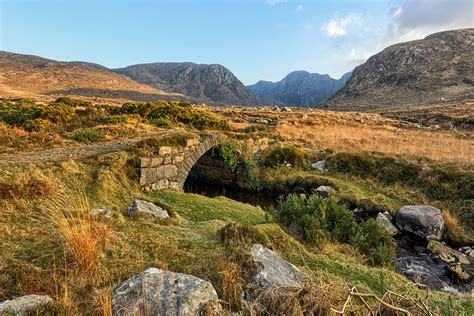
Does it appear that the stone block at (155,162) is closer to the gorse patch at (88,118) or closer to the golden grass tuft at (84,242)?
the golden grass tuft at (84,242)

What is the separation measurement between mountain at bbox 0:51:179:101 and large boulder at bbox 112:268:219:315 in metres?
93.5

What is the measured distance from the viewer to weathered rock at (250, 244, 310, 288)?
4.39 m

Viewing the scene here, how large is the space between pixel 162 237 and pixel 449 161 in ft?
53.0

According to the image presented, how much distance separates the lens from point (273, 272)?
4.66 meters

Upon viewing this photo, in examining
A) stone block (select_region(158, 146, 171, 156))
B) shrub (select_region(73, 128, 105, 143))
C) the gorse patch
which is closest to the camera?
stone block (select_region(158, 146, 171, 156))

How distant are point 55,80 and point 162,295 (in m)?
121

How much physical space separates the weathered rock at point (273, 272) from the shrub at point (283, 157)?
13807 millimetres

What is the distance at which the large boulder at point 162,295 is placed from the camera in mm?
3543

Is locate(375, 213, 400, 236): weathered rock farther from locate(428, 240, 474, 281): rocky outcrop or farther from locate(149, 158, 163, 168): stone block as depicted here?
locate(149, 158, 163, 168): stone block

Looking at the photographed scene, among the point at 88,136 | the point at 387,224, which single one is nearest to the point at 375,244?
the point at 387,224

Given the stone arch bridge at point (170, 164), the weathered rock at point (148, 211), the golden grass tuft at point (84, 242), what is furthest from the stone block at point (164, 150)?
the golden grass tuft at point (84, 242)

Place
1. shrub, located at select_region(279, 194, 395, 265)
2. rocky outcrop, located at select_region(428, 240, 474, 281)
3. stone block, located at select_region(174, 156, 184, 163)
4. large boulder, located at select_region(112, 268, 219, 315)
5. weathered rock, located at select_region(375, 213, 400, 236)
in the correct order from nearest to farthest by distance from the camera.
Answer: large boulder, located at select_region(112, 268, 219, 315), rocky outcrop, located at select_region(428, 240, 474, 281), shrub, located at select_region(279, 194, 395, 265), weathered rock, located at select_region(375, 213, 400, 236), stone block, located at select_region(174, 156, 184, 163)

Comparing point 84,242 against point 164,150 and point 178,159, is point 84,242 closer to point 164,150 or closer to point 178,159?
point 164,150

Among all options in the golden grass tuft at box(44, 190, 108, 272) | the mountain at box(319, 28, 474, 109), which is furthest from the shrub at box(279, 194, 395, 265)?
the mountain at box(319, 28, 474, 109)
